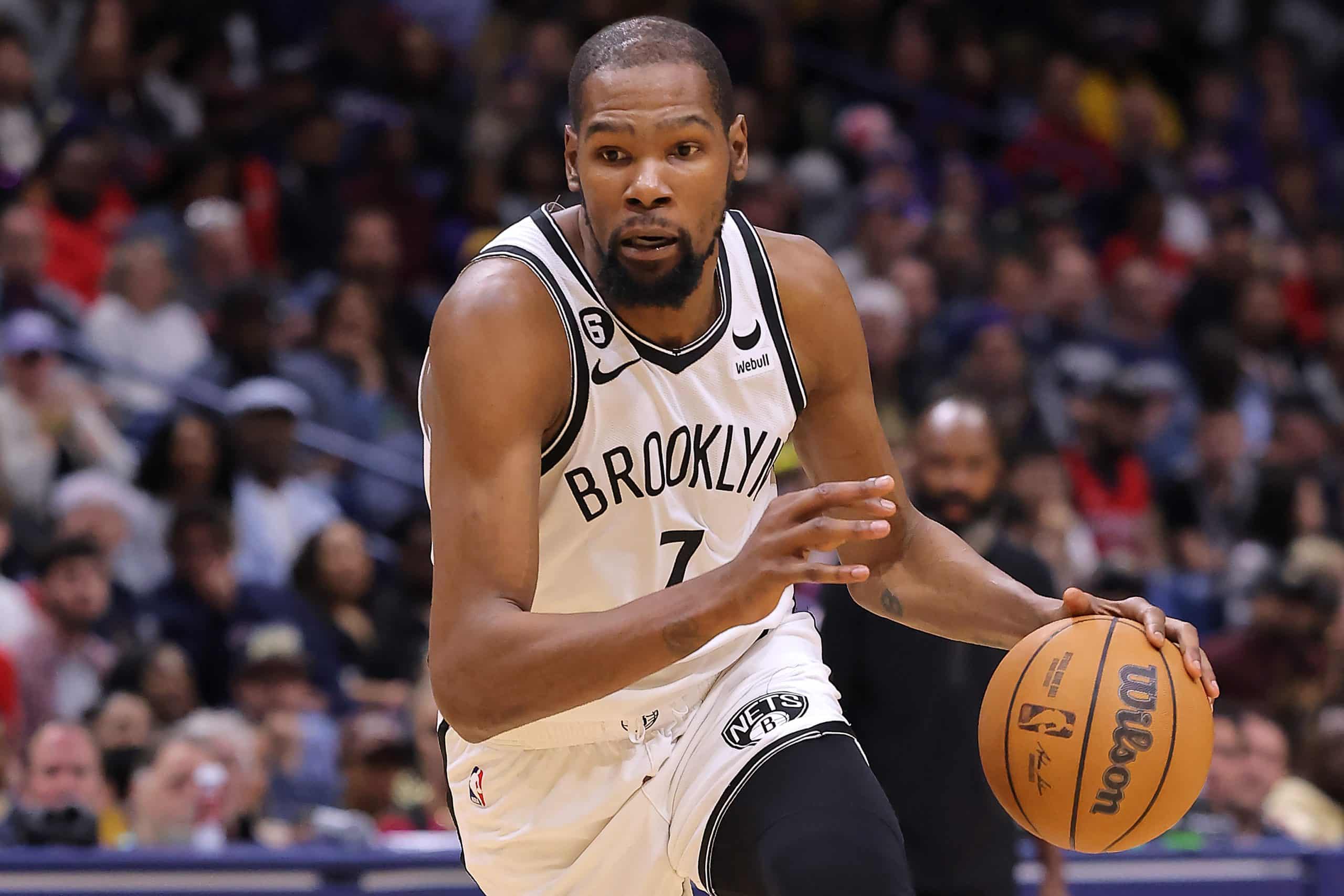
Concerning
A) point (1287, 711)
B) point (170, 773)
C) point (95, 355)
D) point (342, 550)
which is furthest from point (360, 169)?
point (1287, 711)

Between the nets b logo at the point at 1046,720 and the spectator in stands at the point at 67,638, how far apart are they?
405 centimetres

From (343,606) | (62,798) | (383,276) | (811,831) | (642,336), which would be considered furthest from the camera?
(383,276)

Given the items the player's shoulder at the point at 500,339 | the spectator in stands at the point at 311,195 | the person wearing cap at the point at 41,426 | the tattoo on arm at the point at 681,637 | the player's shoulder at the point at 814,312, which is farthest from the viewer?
the spectator in stands at the point at 311,195

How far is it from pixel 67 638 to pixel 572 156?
155 inches

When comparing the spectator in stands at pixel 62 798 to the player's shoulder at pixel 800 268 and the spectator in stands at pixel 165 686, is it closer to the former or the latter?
the spectator in stands at pixel 165 686

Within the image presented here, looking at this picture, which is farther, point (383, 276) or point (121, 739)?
point (383, 276)

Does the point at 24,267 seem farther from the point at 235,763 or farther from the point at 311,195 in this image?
the point at 235,763

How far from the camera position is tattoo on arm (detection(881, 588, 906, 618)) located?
3518 mm

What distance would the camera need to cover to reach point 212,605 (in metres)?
6.79

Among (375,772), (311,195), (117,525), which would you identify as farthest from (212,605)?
(311,195)

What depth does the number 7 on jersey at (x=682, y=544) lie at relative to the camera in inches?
131

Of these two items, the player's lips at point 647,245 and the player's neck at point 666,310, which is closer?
the player's lips at point 647,245

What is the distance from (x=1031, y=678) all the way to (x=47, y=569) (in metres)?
4.30

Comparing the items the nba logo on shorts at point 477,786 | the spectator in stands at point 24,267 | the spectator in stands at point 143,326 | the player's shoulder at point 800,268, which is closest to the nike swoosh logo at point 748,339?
the player's shoulder at point 800,268
